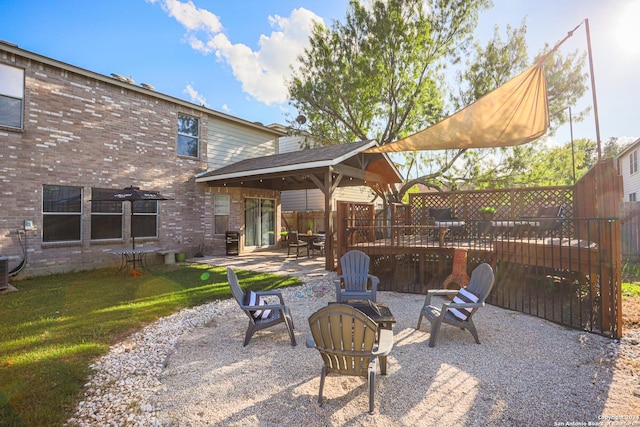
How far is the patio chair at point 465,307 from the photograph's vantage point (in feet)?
13.5

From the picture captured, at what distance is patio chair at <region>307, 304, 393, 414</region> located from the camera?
2.71 metres

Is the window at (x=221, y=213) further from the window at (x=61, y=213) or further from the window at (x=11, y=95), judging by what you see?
the window at (x=11, y=95)

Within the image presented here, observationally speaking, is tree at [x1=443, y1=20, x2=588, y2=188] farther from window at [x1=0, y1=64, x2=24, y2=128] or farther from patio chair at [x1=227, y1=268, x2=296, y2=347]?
window at [x1=0, y1=64, x2=24, y2=128]

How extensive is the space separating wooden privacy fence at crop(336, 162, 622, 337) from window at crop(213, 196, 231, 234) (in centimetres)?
640

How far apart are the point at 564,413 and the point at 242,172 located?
1020 cm

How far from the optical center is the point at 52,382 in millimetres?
3100

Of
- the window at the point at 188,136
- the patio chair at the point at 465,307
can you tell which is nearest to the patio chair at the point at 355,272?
the patio chair at the point at 465,307

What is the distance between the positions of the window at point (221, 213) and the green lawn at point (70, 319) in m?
3.40

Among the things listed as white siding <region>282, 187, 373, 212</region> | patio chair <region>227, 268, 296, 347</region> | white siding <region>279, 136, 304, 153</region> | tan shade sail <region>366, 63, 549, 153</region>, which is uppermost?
white siding <region>279, 136, 304, 153</region>

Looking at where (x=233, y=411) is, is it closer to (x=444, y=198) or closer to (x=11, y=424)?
(x=11, y=424)

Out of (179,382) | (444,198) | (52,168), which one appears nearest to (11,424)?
(179,382)

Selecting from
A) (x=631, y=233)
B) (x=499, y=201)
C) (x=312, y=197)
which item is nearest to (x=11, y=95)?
(x=312, y=197)

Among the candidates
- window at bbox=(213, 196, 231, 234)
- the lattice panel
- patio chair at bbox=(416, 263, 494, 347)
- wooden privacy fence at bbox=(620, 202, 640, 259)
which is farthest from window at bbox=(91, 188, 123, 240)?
wooden privacy fence at bbox=(620, 202, 640, 259)

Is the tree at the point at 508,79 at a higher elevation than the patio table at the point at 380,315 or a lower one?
higher
